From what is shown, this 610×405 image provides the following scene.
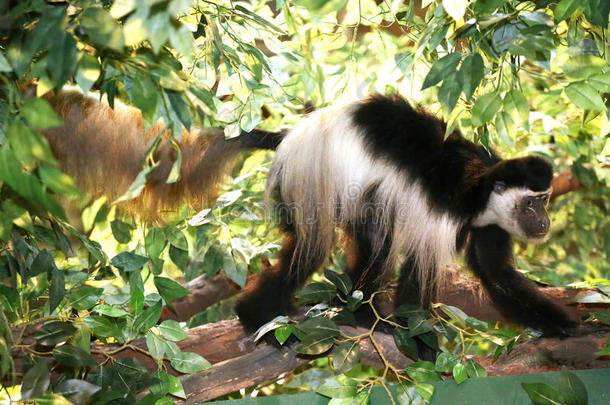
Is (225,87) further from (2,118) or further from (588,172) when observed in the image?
(588,172)

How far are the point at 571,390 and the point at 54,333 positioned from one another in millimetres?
1825

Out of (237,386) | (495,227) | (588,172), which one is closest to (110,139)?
(237,386)

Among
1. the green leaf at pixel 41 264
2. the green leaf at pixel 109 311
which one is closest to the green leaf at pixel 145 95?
the green leaf at pixel 41 264

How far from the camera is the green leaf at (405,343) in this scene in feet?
8.09

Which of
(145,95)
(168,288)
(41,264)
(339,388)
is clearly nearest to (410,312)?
(339,388)

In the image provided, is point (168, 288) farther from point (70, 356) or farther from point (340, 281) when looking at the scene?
point (340, 281)

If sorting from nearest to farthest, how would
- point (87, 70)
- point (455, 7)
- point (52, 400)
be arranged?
point (87, 70) → point (52, 400) → point (455, 7)

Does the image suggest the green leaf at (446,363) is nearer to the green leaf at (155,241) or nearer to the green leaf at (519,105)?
the green leaf at (519,105)

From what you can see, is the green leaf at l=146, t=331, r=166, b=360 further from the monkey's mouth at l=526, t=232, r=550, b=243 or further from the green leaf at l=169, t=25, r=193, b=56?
the monkey's mouth at l=526, t=232, r=550, b=243

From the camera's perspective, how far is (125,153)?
8.16ft

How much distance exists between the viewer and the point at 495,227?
335cm

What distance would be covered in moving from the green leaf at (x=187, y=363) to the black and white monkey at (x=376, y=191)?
0.53 metres

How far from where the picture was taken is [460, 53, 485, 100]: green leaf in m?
1.67

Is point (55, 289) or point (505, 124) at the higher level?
point (505, 124)
